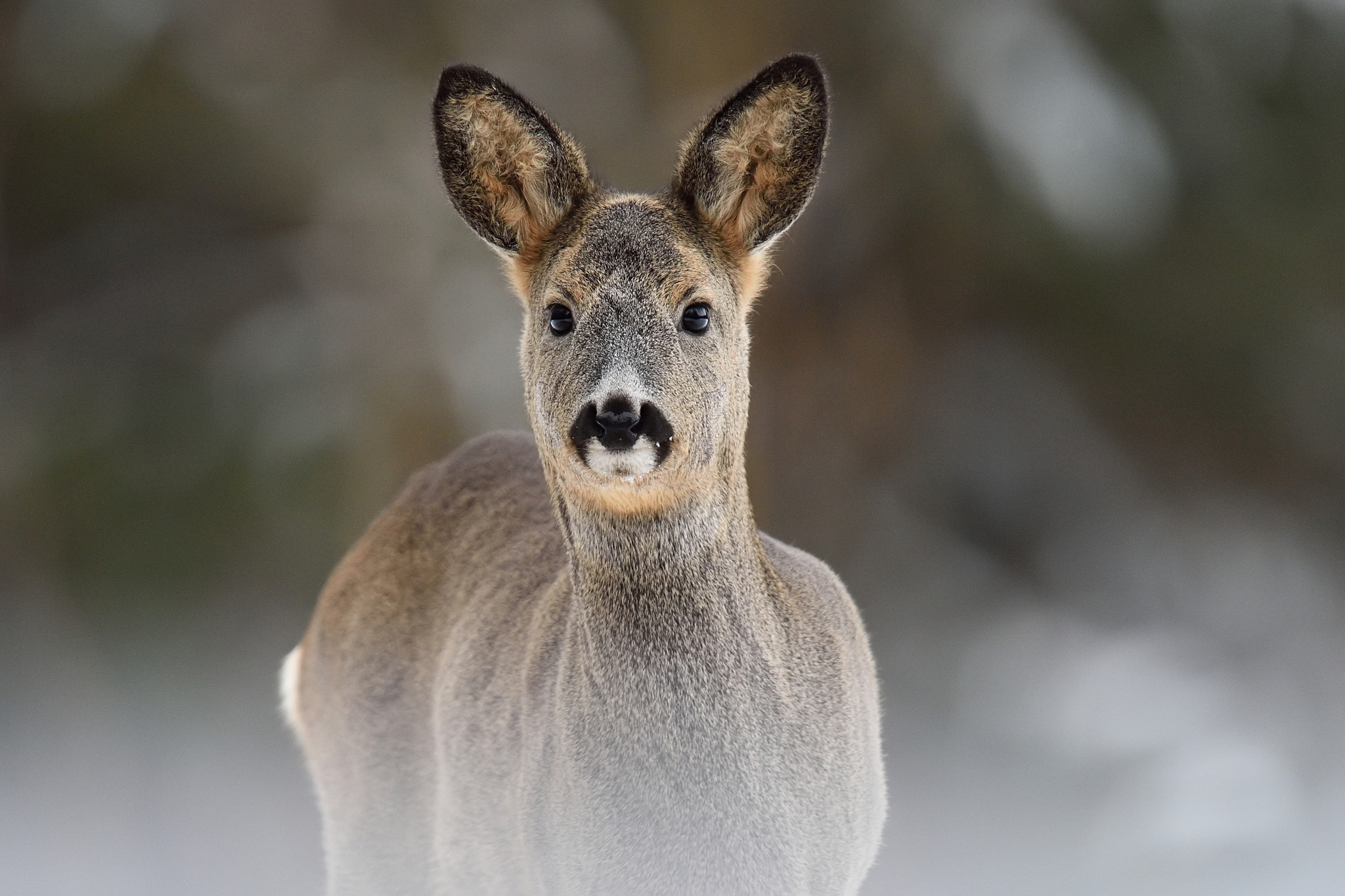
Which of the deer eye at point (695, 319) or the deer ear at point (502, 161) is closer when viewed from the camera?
the deer eye at point (695, 319)

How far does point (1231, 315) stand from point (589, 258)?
16.5 ft

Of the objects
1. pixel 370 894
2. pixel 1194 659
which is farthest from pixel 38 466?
pixel 1194 659

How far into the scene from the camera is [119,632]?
7543mm

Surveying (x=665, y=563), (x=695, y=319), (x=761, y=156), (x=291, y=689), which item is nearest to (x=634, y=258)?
(x=695, y=319)

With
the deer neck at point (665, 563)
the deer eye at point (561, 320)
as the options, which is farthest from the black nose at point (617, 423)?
the deer eye at point (561, 320)

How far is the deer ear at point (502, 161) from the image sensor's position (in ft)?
9.84

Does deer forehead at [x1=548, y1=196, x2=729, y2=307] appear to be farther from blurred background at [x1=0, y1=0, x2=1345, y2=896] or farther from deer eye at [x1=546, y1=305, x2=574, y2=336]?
blurred background at [x1=0, y1=0, x2=1345, y2=896]

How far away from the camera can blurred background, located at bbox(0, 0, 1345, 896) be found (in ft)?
22.7

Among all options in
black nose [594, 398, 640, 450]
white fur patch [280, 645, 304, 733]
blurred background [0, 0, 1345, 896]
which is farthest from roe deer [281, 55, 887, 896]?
blurred background [0, 0, 1345, 896]

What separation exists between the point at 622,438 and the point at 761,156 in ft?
2.55

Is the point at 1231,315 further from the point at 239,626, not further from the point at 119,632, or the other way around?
the point at 119,632

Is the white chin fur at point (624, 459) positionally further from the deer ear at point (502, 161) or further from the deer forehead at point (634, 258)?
the deer ear at point (502, 161)

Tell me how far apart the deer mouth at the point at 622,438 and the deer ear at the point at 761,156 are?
627 mm

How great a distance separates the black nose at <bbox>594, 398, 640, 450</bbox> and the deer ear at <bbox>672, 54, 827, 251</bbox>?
2.18 feet
